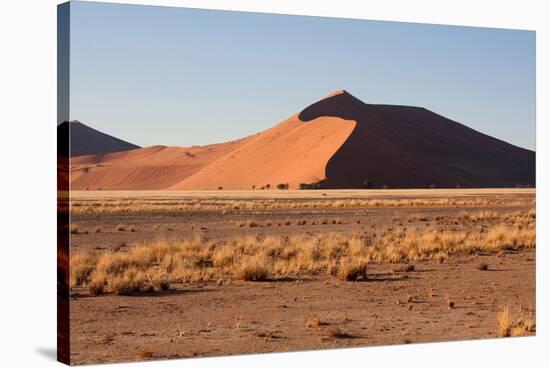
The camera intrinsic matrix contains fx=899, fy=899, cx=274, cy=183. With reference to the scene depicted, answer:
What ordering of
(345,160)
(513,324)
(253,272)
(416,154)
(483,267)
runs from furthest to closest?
(345,160) < (416,154) < (483,267) < (253,272) < (513,324)

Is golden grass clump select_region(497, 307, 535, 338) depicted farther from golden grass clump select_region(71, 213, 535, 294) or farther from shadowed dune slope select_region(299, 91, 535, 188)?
shadowed dune slope select_region(299, 91, 535, 188)

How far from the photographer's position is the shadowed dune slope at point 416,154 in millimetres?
26516

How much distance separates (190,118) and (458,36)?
5323 millimetres

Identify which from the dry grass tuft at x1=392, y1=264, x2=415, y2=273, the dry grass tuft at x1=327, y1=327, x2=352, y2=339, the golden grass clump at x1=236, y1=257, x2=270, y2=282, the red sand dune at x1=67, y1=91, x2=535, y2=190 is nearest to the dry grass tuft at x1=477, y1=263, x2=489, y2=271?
the dry grass tuft at x1=392, y1=264, x2=415, y2=273

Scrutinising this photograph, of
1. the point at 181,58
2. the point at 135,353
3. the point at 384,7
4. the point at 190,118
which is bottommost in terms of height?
the point at 135,353

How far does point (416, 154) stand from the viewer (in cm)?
4409

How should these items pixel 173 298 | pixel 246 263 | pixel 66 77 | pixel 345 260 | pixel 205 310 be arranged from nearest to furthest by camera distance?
pixel 66 77 → pixel 205 310 → pixel 173 298 → pixel 246 263 → pixel 345 260

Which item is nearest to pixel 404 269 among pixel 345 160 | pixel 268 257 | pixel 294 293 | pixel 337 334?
pixel 268 257

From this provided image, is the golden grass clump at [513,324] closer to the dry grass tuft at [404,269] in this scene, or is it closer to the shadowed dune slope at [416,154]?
the shadowed dune slope at [416,154]

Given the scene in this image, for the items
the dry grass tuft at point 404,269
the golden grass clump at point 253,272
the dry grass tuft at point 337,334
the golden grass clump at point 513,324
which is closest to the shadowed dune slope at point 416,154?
the dry grass tuft at point 404,269

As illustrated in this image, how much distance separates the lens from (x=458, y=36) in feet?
55.6

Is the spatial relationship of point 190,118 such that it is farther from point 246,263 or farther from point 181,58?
point 246,263

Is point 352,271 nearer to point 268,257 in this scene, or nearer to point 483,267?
point 268,257

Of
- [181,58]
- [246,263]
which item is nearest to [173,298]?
[246,263]
